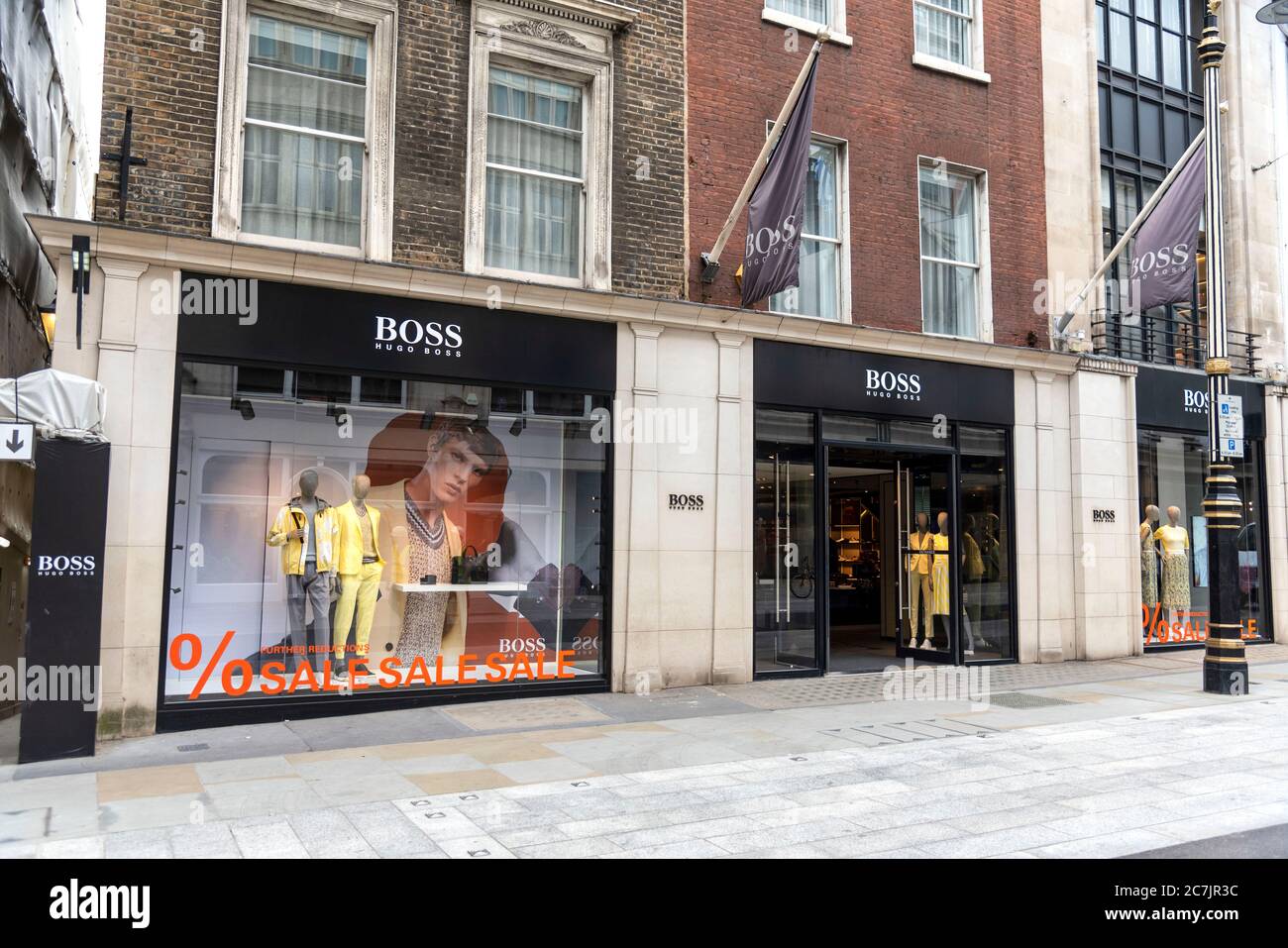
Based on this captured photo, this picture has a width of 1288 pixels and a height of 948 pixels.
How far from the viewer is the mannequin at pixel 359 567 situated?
11305 mm

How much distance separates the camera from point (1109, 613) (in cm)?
1611

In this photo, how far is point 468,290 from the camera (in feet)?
36.9

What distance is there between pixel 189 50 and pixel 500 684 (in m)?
7.62

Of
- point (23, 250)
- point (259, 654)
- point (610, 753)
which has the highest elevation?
point (23, 250)

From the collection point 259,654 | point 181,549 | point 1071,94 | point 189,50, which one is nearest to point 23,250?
point 189,50

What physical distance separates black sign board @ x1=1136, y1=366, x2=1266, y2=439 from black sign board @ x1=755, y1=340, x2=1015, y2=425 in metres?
3.18

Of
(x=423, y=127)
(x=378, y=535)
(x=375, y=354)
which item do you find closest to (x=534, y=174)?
(x=423, y=127)

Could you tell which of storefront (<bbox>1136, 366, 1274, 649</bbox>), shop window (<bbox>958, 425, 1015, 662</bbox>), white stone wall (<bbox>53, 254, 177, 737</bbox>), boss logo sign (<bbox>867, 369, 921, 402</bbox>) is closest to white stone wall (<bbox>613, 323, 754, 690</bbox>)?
boss logo sign (<bbox>867, 369, 921, 402</bbox>)

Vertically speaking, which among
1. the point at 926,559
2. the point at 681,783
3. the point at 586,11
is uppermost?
the point at 586,11

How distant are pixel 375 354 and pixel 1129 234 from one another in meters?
11.5

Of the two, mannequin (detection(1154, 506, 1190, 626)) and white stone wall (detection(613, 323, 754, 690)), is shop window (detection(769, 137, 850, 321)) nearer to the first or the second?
white stone wall (detection(613, 323, 754, 690))

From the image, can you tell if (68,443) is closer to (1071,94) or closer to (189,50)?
(189,50)

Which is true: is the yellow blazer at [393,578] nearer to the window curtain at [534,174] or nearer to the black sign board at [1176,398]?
the window curtain at [534,174]

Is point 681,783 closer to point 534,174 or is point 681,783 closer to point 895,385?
point 534,174
